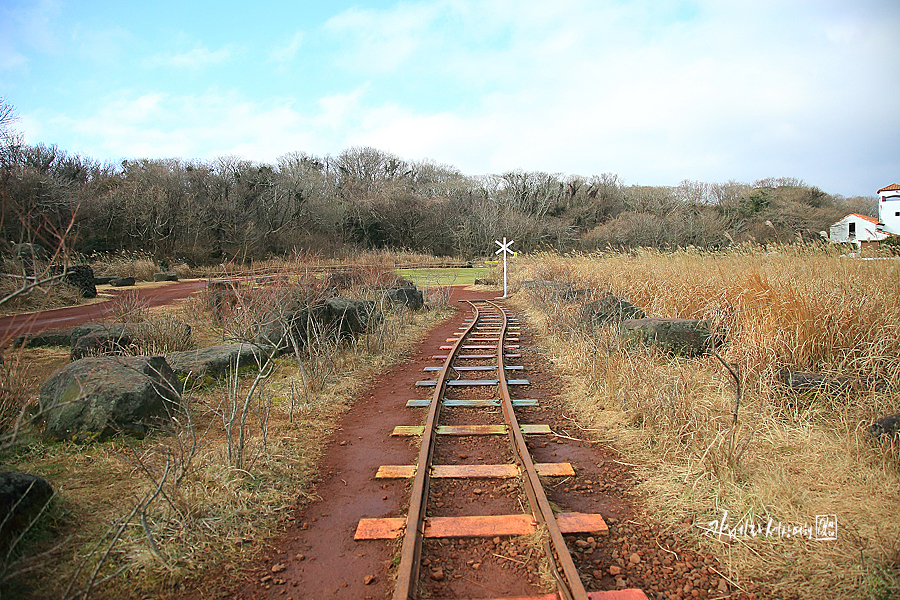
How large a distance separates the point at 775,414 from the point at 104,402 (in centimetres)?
645

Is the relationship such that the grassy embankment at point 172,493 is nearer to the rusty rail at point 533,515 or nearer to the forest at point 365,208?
the rusty rail at point 533,515

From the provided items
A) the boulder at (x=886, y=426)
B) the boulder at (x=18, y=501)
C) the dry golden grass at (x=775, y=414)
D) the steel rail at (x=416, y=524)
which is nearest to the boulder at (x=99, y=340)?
the boulder at (x=18, y=501)

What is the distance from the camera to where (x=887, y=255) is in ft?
23.6

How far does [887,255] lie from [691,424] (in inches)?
195

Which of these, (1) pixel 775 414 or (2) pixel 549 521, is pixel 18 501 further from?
(1) pixel 775 414

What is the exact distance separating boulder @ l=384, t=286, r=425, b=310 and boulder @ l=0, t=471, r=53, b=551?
33.3 ft

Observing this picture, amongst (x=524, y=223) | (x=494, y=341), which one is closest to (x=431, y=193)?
(x=524, y=223)

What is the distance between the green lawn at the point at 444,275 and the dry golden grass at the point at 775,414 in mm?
17411

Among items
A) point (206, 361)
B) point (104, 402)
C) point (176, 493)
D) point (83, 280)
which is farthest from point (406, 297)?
point (176, 493)

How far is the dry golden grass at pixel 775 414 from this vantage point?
3094 millimetres

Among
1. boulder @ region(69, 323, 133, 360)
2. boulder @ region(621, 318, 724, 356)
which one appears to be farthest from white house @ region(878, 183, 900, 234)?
boulder @ region(69, 323, 133, 360)

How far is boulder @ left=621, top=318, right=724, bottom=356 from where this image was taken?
6.94 m

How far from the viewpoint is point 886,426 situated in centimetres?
397

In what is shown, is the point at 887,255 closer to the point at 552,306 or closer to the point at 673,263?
the point at 673,263
